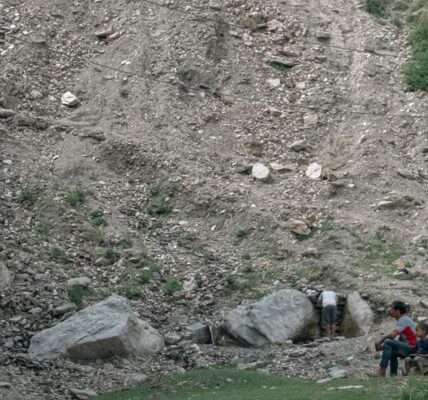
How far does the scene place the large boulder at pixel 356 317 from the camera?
1563 centimetres

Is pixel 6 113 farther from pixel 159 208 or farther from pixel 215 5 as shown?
pixel 215 5

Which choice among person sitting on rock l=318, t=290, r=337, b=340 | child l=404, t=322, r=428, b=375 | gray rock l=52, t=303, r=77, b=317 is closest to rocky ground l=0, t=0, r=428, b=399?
gray rock l=52, t=303, r=77, b=317

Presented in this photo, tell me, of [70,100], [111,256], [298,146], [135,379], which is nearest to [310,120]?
[298,146]

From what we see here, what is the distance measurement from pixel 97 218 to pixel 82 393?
4905 millimetres

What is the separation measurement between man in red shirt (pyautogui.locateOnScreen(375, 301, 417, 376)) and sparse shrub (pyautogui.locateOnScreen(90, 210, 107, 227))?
6088 mm

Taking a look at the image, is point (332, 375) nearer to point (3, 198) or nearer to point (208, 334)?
point (208, 334)

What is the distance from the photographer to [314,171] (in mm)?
19688

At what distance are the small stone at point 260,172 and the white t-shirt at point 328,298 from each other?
13.1 feet

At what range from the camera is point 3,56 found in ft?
70.9

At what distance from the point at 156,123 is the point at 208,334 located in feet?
19.7

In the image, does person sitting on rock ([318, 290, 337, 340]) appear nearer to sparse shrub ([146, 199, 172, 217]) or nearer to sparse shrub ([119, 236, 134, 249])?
sparse shrub ([119, 236, 134, 249])

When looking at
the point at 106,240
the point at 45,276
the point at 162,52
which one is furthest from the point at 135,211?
the point at 162,52

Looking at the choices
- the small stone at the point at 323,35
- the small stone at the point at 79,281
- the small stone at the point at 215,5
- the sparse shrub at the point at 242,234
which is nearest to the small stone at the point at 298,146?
the sparse shrub at the point at 242,234

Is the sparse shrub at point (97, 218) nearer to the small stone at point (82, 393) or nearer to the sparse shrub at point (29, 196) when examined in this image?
the sparse shrub at point (29, 196)
